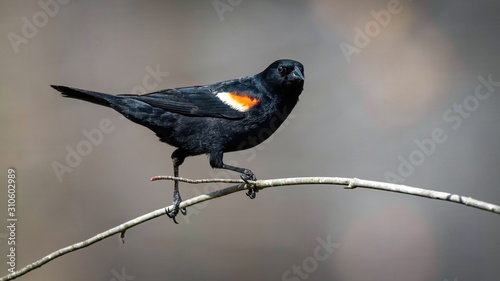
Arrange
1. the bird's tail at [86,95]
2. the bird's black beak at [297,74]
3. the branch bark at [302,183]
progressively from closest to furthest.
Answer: the branch bark at [302,183] → the bird's tail at [86,95] → the bird's black beak at [297,74]

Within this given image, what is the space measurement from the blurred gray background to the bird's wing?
1229mm

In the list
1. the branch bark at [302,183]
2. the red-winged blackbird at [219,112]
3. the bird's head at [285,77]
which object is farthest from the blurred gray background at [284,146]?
the branch bark at [302,183]

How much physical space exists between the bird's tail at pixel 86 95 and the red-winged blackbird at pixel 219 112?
0.05 feet

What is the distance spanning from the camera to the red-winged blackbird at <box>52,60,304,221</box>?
12.4 ft

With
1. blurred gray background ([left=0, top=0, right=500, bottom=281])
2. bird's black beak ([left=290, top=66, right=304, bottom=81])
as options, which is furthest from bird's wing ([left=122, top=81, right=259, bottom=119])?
blurred gray background ([left=0, top=0, right=500, bottom=281])

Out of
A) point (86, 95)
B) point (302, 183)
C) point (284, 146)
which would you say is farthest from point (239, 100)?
point (284, 146)

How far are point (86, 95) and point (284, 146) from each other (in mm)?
2504

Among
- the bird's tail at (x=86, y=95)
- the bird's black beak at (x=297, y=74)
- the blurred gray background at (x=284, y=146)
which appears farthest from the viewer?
the blurred gray background at (x=284, y=146)

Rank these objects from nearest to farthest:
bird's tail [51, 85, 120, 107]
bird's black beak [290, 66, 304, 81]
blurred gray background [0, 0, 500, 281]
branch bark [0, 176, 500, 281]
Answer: branch bark [0, 176, 500, 281] → bird's tail [51, 85, 120, 107] → bird's black beak [290, 66, 304, 81] → blurred gray background [0, 0, 500, 281]

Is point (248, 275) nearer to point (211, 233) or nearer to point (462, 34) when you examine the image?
point (211, 233)

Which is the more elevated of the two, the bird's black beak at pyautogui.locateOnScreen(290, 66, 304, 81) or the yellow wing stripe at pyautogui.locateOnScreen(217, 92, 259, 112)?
the bird's black beak at pyautogui.locateOnScreen(290, 66, 304, 81)

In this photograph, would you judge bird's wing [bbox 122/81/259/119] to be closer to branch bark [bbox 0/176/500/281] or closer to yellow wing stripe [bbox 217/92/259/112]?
yellow wing stripe [bbox 217/92/259/112]

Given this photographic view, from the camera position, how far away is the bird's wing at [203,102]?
3834 mm

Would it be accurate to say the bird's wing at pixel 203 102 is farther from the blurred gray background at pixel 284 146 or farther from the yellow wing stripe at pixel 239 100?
the blurred gray background at pixel 284 146
